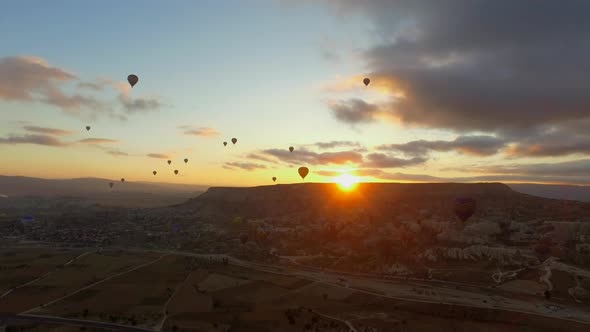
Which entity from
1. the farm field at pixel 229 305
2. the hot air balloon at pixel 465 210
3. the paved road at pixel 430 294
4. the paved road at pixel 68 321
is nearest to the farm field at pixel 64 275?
the farm field at pixel 229 305

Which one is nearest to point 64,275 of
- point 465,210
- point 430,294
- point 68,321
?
point 68,321

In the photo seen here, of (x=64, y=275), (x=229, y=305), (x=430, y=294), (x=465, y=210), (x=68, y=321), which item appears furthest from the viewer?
(x=465, y=210)

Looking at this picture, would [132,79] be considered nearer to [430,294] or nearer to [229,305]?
[229,305]

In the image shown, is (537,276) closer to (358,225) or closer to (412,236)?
(412,236)

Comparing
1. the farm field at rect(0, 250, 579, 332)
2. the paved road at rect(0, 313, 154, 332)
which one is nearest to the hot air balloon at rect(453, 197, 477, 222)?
the farm field at rect(0, 250, 579, 332)

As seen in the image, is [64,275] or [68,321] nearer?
[68,321]

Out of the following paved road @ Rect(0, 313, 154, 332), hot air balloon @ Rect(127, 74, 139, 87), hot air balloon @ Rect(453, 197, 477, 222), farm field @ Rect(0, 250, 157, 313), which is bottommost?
paved road @ Rect(0, 313, 154, 332)

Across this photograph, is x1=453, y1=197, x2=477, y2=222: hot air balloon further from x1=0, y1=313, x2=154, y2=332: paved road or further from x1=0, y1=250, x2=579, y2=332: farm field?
x1=0, y1=313, x2=154, y2=332: paved road

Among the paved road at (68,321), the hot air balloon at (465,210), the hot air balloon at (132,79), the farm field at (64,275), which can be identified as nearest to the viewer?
the paved road at (68,321)

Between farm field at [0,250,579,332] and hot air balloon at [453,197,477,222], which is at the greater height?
hot air balloon at [453,197,477,222]

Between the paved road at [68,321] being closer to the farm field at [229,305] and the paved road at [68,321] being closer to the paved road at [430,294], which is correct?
the farm field at [229,305]

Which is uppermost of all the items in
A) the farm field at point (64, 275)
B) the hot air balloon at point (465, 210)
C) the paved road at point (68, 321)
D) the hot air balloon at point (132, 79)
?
the hot air balloon at point (132, 79)
